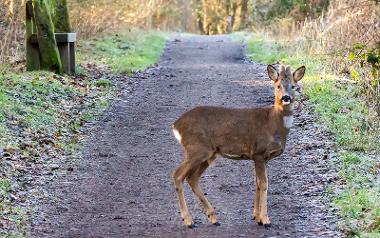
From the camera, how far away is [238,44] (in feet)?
103

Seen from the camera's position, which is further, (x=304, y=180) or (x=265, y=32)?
(x=265, y=32)

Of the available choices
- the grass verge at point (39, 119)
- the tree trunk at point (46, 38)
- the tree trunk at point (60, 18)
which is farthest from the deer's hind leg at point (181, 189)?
the tree trunk at point (60, 18)

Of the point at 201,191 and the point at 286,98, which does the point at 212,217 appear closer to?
the point at 201,191

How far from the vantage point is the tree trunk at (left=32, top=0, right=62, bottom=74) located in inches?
666

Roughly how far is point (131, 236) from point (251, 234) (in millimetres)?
1193

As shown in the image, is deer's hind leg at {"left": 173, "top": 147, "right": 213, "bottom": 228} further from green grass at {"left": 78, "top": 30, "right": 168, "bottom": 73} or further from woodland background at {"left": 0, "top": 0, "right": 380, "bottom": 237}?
green grass at {"left": 78, "top": 30, "right": 168, "bottom": 73}

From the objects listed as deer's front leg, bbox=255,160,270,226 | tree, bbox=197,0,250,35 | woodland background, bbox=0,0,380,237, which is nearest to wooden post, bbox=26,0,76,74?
woodland background, bbox=0,0,380,237

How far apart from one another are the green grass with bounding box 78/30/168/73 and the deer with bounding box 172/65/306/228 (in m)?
11.8

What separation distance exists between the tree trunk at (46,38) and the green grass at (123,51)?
2.71m

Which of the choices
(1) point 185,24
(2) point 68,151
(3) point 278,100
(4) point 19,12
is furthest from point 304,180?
(1) point 185,24

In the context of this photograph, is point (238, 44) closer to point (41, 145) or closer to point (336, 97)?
point (336, 97)

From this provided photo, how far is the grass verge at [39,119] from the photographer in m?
9.16

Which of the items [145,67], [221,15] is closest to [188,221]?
[145,67]

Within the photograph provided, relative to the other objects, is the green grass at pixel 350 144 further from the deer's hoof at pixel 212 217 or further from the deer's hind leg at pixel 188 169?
the deer's hind leg at pixel 188 169
